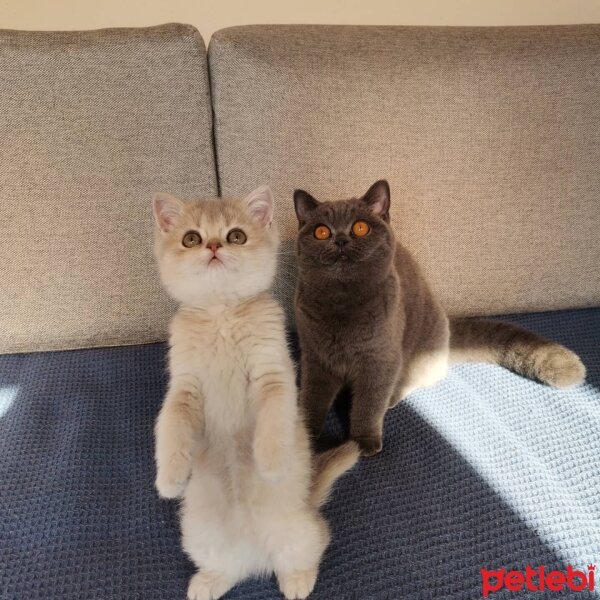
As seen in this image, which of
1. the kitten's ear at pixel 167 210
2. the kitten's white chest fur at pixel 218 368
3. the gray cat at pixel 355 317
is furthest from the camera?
the gray cat at pixel 355 317

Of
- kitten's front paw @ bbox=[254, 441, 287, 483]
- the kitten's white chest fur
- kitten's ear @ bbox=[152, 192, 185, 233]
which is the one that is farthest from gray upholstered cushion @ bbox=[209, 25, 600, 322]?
kitten's front paw @ bbox=[254, 441, 287, 483]

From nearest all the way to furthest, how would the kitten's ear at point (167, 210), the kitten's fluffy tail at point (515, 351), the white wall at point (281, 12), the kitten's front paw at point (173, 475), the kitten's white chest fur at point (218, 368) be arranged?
1. the kitten's front paw at point (173, 475)
2. the kitten's white chest fur at point (218, 368)
3. the kitten's ear at point (167, 210)
4. the kitten's fluffy tail at point (515, 351)
5. the white wall at point (281, 12)

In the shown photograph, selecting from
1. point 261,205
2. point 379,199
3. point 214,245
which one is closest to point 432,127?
point 379,199

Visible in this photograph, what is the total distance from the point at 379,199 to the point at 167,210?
0.46 m

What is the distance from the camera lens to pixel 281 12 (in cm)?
156

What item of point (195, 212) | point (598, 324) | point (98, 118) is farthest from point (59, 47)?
point (598, 324)

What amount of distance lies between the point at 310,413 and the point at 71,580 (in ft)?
1.84

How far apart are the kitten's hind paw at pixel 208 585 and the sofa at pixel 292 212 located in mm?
134

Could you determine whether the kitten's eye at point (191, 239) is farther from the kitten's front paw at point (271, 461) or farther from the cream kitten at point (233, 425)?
the kitten's front paw at point (271, 461)

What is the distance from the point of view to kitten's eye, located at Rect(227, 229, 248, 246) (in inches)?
37.1

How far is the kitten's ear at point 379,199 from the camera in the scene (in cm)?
112

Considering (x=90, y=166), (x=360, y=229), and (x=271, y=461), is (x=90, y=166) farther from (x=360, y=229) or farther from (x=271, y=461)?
(x=271, y=461)

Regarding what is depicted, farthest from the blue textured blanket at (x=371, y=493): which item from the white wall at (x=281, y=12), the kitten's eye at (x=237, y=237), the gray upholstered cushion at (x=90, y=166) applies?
the white wall at (x=281, y=12)

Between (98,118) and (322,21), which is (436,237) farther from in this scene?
(98,118)
